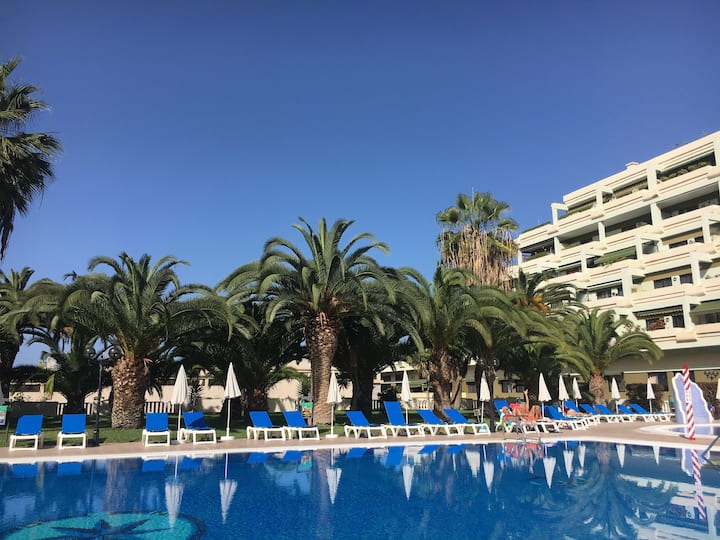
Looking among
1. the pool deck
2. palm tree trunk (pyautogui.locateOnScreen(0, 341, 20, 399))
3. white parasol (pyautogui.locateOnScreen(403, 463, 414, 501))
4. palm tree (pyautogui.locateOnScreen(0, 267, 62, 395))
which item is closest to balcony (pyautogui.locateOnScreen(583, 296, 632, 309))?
the pool deck

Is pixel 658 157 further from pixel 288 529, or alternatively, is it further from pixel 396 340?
pixel 288 529

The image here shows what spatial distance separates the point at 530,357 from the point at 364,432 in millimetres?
14196

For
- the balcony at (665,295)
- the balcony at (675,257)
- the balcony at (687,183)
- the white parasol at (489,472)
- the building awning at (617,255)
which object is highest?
the balcony at (687,183)

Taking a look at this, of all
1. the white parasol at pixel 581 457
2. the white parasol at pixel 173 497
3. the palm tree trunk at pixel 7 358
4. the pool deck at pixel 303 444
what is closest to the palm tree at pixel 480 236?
the pool deck at pixel 303 444

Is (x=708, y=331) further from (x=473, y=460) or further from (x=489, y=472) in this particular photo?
(x=489, y=472)

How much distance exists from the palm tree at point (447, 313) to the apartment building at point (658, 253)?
20.3m

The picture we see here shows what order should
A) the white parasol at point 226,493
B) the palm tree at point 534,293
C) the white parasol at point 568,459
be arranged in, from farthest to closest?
1. the palm tree at point 534,293
2. the white parasol at point 568,459
3. the white parasol at point 226,493

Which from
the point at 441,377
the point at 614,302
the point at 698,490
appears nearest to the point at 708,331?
the point at 614,302

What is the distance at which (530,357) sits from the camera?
30844 mm

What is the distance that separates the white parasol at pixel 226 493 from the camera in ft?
28.3

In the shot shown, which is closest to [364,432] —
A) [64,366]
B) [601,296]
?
[64,366]

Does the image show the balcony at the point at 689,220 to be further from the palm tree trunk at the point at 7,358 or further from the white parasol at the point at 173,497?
the palm tree trunk at the point at 7,358

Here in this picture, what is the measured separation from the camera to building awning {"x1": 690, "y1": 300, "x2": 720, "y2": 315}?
34281 mm

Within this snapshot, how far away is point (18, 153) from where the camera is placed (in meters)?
17.9
